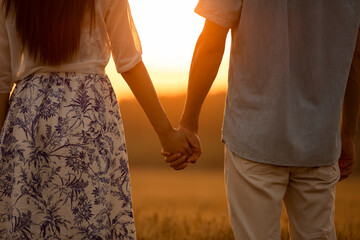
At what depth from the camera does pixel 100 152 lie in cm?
201

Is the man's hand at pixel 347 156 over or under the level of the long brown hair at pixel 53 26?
under

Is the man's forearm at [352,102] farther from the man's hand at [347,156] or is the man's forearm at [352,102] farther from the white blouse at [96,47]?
the white blouse at [96,47]

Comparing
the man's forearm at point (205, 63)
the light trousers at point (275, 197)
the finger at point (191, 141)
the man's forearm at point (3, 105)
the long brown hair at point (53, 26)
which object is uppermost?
the long brown hair at point (53, 26)

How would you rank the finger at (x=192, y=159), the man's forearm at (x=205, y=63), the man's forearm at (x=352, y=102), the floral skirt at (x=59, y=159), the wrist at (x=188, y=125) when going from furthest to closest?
1. the finger at (x=192, y=159)
2. the wrist at (x=188, y=125)
3. the man's forearm at (x=352, y=102)
4. the man's forearm at (x=205, y=63)
5. the floral skirt at (x=59, y=159)

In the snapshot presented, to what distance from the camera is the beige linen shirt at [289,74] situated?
73.4 inches

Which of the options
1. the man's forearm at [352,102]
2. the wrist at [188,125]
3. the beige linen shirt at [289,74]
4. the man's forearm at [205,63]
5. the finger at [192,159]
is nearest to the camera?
the beige linen shirt at [289,74]

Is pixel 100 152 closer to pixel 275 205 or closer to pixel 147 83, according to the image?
pixel 147 83

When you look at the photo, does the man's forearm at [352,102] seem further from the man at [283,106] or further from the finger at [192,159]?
the finger at [192,159]

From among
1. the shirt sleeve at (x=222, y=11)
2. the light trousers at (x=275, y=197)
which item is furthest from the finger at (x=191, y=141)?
the shirt sleeve at (x=222, y=11)

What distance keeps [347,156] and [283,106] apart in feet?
2.21

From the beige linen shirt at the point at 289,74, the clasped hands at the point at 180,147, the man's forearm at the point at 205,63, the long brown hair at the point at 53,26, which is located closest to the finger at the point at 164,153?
the clasped hands at the point at 180,147

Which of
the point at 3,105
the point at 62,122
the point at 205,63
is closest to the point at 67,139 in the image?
the point at 62,122

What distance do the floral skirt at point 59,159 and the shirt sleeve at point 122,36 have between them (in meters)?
0.13

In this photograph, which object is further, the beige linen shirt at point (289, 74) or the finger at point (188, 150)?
the finger at point (188, 150)
